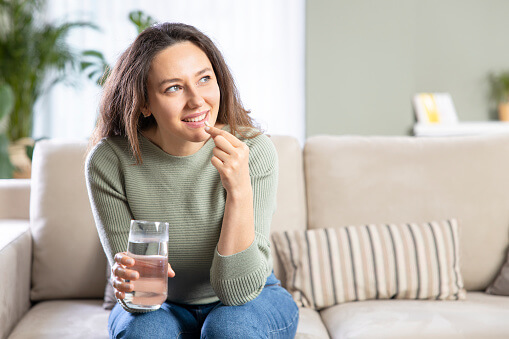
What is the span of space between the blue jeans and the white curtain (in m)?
2.96

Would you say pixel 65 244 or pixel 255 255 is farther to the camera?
pixel 65 244

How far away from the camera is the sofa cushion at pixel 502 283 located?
5.87 ft

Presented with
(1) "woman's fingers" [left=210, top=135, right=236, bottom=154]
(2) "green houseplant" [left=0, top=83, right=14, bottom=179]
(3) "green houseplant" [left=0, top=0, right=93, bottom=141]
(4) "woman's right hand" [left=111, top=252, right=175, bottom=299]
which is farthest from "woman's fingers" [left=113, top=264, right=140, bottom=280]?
(3) "green houseplant" [left=0, top=0, right=93, bottom=141]

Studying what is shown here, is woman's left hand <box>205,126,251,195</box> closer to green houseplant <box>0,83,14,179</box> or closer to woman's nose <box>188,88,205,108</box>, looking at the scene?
woman's nose <box>188,88,205,108</box>

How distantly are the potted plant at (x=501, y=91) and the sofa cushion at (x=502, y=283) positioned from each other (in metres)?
2.74

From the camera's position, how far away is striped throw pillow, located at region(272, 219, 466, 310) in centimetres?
176

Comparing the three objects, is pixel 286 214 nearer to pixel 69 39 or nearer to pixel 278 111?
pixel 278 111

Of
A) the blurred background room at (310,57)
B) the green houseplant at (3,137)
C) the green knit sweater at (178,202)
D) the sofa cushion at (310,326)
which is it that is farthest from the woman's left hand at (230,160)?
the blurred background room at (310,57)

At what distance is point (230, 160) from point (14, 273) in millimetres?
798

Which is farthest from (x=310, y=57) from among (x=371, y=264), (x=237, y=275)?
(x=237, y=275)

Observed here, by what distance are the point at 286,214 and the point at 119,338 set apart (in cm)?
79

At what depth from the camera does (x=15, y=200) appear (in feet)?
6.54

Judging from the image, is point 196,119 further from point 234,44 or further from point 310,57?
point 234,44

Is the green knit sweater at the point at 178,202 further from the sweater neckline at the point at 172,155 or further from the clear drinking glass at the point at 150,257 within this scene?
the clear drinking glass at the point at 150,257
